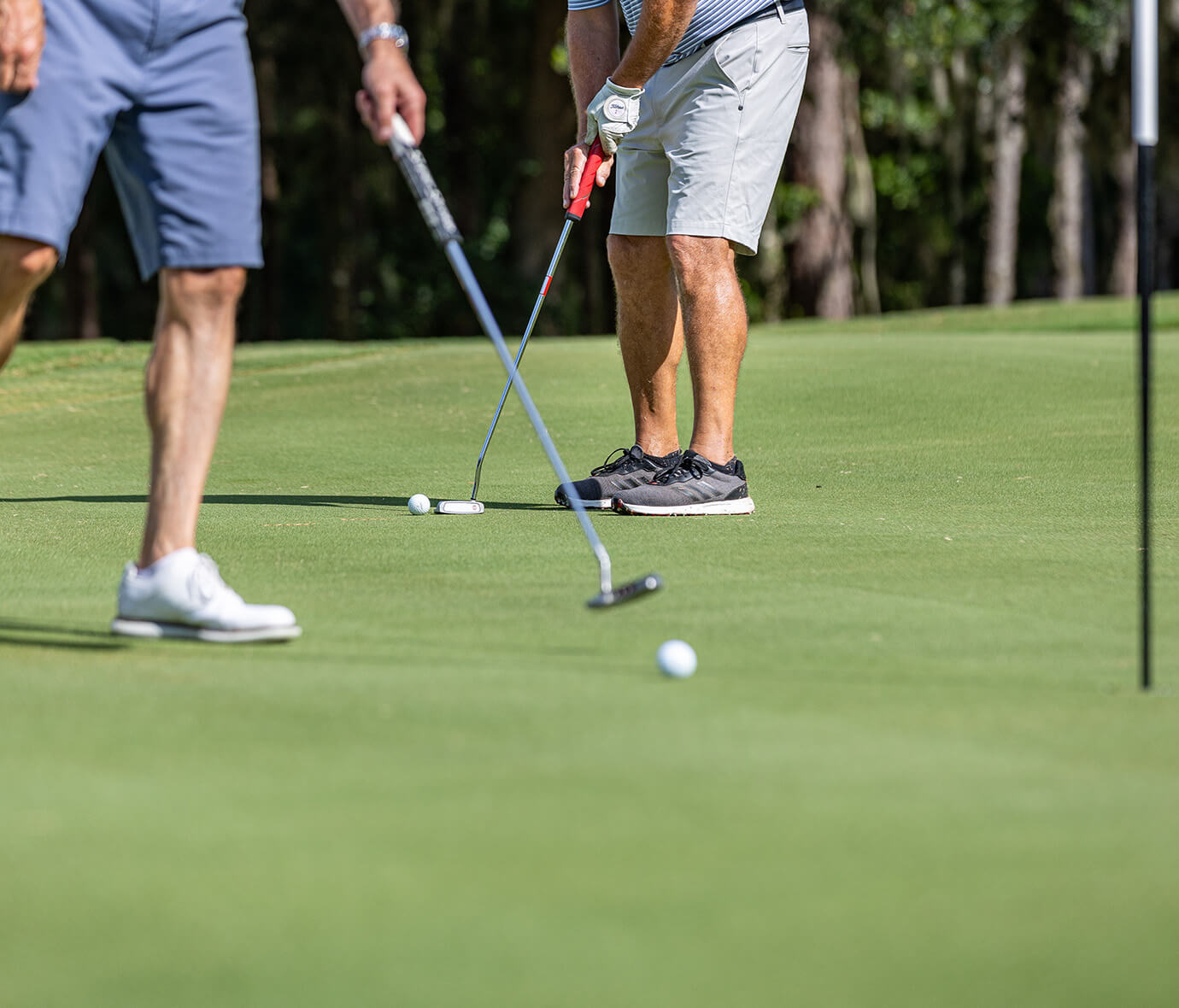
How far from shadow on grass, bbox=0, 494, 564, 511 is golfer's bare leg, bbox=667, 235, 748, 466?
57cm

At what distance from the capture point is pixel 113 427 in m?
7.70

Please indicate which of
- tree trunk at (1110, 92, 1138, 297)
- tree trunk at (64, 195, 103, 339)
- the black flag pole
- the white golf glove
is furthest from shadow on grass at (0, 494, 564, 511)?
tree trunk at (1110, 92, 1138, 297)

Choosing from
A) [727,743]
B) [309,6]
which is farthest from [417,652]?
[309,6]

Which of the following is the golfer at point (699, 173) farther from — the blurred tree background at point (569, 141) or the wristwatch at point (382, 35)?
the blurred tree background at point (569, 141)

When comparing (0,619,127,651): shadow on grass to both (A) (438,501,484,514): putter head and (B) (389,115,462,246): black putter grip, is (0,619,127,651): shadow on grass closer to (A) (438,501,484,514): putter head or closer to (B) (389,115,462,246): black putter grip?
(B) (389,115,462,246): black putter grip

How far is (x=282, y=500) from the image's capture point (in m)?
5.63

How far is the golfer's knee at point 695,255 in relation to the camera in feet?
17.9

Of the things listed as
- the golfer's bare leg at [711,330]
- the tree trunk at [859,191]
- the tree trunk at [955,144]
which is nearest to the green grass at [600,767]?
the golfer's bare leg at [711,330]

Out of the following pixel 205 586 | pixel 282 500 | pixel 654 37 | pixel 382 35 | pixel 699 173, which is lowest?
pixel 282 500

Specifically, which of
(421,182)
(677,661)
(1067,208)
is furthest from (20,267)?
(1067,208)

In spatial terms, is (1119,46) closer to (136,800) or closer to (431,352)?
(431,352)

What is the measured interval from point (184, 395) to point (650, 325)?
262 cm

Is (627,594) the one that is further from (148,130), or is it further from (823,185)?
(823,185)

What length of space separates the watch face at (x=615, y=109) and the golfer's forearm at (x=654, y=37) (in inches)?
2.6
